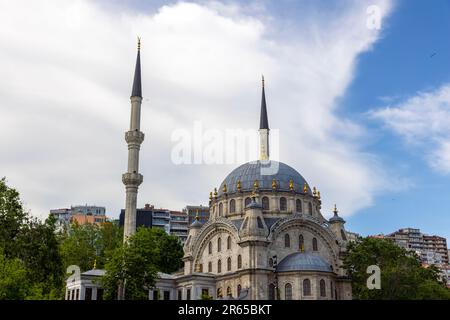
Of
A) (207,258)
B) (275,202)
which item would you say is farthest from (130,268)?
(275,202)

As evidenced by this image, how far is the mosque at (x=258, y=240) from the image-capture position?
45.2m

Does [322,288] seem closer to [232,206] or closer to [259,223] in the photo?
[259,223]

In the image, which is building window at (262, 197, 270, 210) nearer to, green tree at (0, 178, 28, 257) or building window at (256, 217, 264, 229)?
building window at (256, 217, 264, 229)

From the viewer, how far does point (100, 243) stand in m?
64.4

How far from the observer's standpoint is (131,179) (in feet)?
164

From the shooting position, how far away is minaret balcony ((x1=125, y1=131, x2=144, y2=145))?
1998 inches

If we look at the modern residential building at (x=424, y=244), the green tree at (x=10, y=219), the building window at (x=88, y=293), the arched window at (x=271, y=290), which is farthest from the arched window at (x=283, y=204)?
the modern residential building at (x=424, y=244)

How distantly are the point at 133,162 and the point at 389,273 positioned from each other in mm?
23904

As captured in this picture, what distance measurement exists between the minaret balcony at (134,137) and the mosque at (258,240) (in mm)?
91

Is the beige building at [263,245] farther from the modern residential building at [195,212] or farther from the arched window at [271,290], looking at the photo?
the modern residential building at [195,212]

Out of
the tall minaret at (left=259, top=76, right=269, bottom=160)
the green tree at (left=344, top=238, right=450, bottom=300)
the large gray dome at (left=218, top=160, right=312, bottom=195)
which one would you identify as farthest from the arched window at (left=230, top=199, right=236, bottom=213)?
the green tree at (left=344, top=238, right=450, bottom=300)

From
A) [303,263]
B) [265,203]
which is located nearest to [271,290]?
[303,263]
